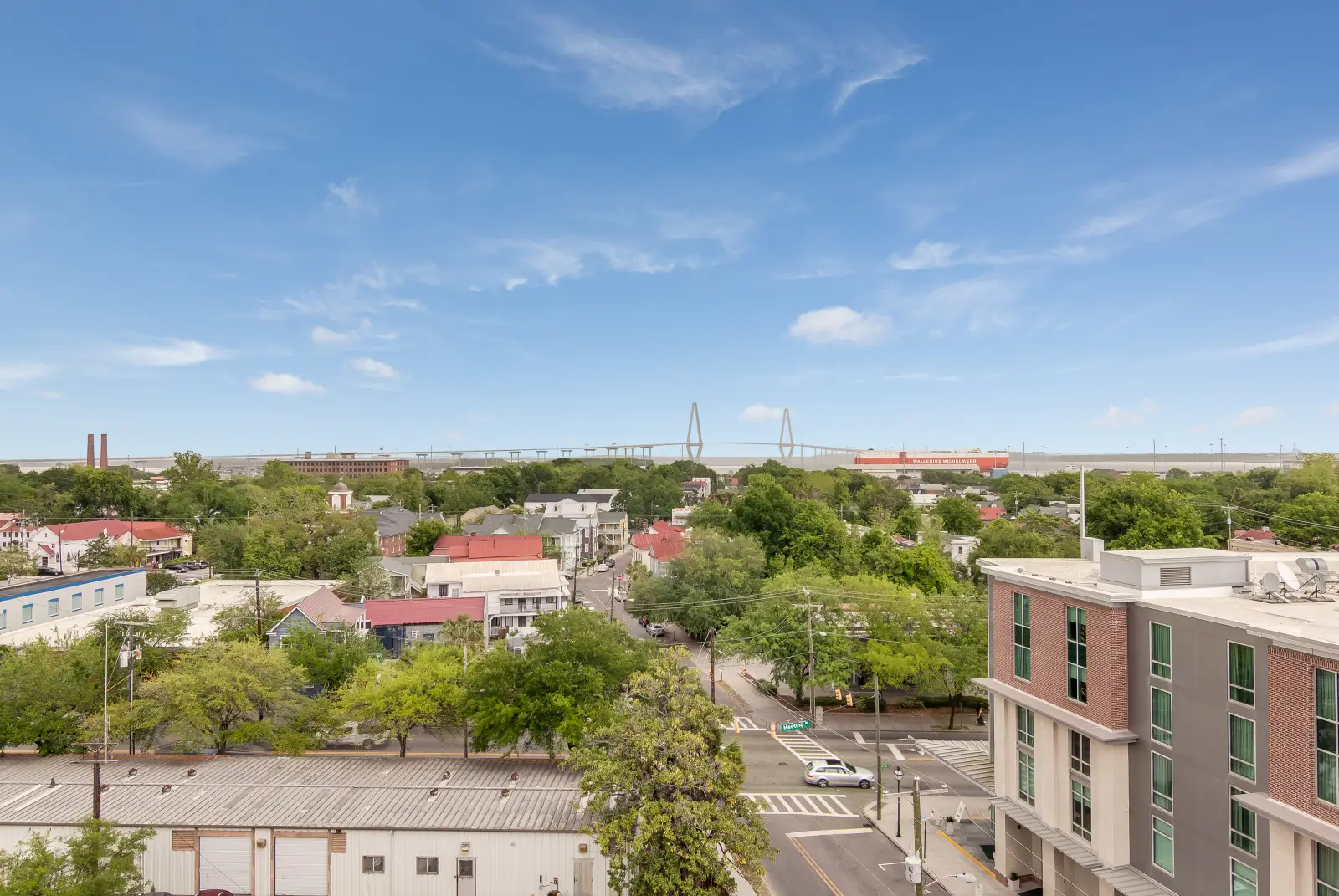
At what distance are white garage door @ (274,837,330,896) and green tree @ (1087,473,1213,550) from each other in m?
47.0

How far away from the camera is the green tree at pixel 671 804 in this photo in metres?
16.1

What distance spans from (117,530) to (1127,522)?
84938 mm

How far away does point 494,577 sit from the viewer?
4962cm

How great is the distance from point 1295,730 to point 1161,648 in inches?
125

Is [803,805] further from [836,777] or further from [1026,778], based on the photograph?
[1026,778]

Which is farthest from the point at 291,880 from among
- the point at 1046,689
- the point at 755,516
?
the point at 755,516

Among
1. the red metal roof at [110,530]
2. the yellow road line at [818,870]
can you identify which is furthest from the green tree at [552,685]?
the red metal roof at [110,530]

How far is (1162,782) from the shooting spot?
1631 centimetres

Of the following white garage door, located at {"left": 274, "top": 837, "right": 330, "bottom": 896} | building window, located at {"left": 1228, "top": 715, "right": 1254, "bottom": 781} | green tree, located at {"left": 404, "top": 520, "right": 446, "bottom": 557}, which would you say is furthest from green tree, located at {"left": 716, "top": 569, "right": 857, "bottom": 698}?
green tree, located at {"left": 404, "top": 520, "right": 446, "bottom": 557}

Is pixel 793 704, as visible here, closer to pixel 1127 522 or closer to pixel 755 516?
pixel 755 516

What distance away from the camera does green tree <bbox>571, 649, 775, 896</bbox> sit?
16.1 m

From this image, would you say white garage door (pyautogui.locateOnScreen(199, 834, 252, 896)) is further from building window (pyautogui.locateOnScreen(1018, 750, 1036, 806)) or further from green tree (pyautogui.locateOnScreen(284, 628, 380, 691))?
building window (pyautogui.locateOnScreen(1018, 750, 1036, 806))

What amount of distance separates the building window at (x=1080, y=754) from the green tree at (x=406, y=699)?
60.0 feet

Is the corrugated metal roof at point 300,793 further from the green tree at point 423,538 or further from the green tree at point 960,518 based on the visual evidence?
the green tree at point 960,518
